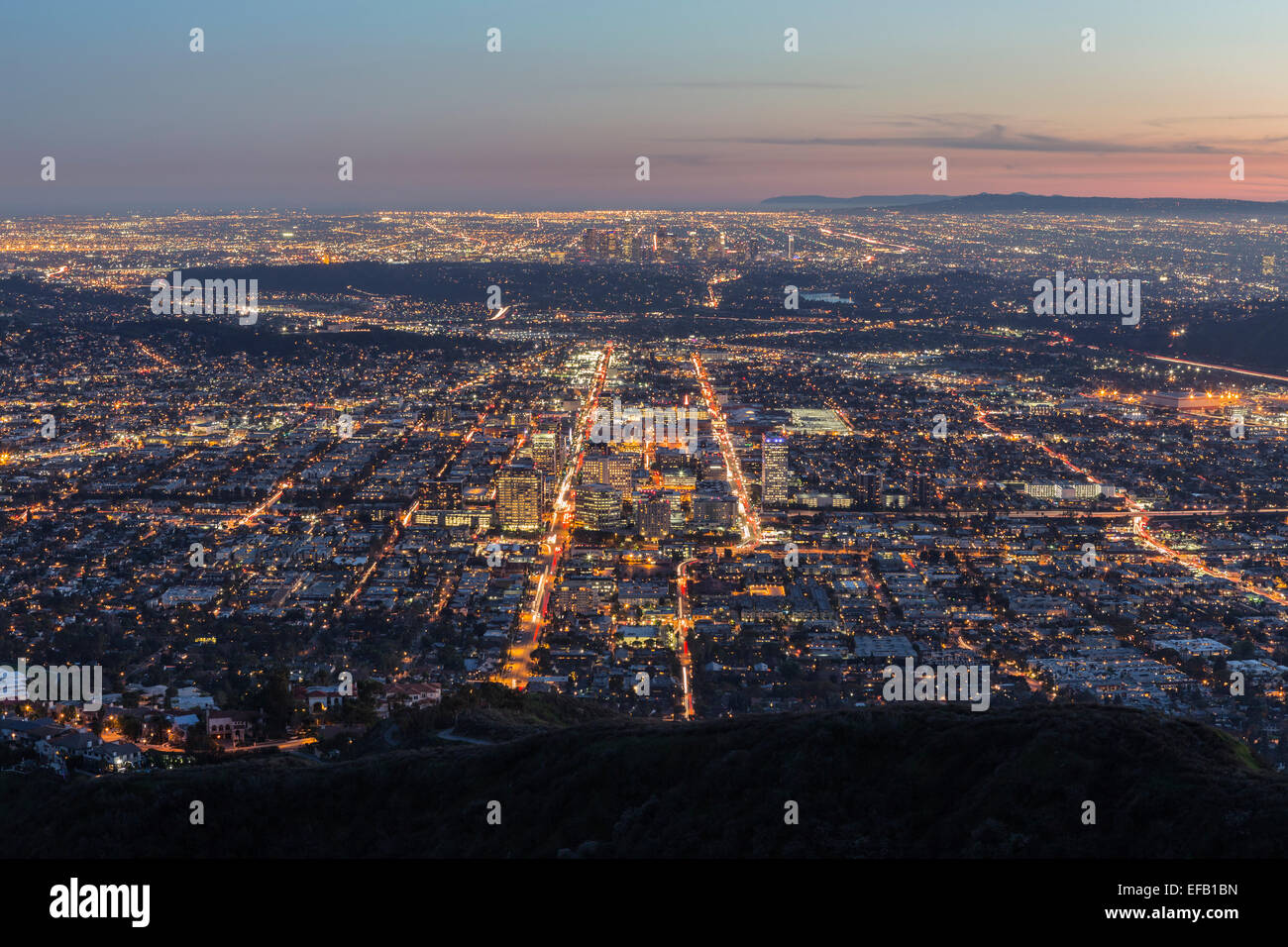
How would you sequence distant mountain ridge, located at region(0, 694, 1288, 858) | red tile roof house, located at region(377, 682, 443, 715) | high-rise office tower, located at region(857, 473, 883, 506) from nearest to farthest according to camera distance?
distant mountain ridge, located at region(0, 694, 1288, 858) → red tile roof house, located at region(377, 682, 443, 715) → high-rise office tower, located at region(857, 473, 883, 506)

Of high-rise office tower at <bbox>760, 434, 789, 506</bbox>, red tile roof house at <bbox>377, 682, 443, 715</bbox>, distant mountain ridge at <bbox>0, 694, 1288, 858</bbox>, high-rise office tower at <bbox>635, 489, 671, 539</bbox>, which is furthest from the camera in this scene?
high-rise office tower at <bbox>760, 434, 789, 506</bbox>

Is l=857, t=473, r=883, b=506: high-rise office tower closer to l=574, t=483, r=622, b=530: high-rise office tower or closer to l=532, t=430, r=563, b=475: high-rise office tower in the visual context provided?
l=574, t=483, r=622, b=530: high-rise office tower

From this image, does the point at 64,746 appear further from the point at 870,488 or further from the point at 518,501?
the point at 870,488

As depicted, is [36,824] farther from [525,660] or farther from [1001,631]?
[1001,631]

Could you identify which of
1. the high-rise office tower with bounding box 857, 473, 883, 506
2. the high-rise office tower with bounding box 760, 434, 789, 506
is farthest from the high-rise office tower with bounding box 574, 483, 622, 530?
the high-rise office tower with bounding box 857, 473, 883, 506

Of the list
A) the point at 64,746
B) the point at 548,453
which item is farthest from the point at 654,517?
the point at 64,746

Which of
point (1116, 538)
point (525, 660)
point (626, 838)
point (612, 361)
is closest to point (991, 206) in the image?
point (612, 361)
